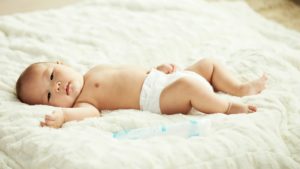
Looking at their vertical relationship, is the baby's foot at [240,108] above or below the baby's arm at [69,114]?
above

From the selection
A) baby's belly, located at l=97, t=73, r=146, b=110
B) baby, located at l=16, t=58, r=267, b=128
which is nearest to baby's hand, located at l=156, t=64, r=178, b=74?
baby, located at l=16, t=58, r=267, b=128

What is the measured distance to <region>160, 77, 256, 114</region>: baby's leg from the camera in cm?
123

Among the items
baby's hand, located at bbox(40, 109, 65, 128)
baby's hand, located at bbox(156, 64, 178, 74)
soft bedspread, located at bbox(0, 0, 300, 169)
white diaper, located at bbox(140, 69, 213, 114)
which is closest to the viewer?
soft bedspread, located at bbox(0, 0, 300, 169)

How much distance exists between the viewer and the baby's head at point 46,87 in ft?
4.34

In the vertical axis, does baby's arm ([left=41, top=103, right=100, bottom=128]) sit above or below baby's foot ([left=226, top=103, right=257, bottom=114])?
below

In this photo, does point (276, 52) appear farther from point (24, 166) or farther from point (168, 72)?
point (24, 166)

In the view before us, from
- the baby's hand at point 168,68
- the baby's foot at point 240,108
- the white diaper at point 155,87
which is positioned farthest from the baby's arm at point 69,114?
the baby's foot at point 240,108

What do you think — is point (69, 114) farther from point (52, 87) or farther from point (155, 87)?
point (155, 87)

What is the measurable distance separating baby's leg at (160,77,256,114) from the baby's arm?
0.22 metres

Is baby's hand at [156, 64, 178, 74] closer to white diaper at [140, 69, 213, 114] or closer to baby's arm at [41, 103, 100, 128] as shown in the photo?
white diaper at [140, 69, 213, 114]

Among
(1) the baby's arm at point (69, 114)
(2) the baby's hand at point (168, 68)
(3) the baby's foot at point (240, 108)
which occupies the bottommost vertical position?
(1) the baby's arm at point (69, 114)

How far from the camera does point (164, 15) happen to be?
190 cm

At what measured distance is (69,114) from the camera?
1231mm

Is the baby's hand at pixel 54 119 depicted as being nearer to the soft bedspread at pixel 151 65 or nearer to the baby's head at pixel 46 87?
the soft bedspread at pixel 151 65
